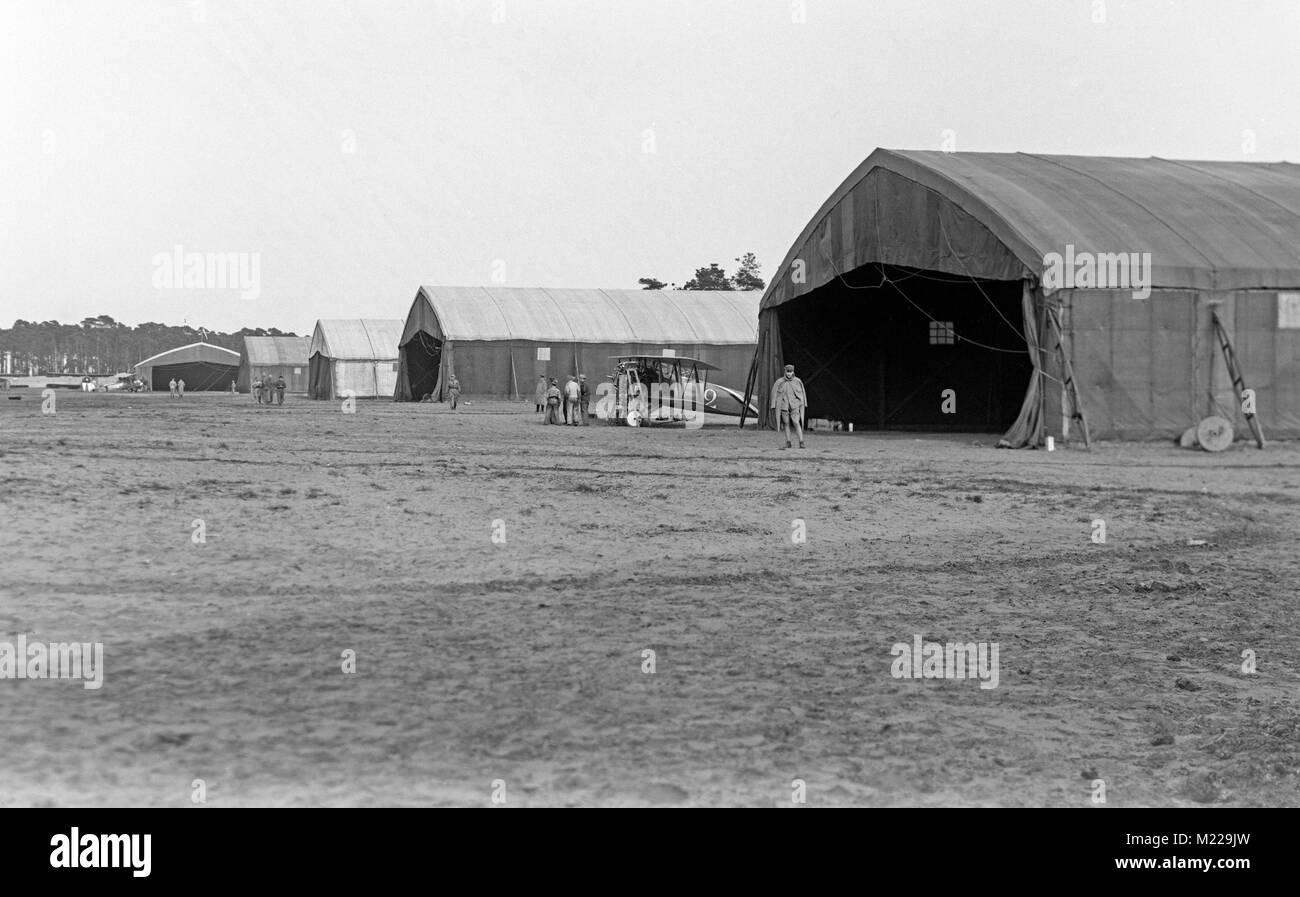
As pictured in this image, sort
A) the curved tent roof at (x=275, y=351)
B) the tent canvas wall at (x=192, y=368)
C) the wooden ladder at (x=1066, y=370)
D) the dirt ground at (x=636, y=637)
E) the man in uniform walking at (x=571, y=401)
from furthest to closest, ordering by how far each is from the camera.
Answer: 1. the tent canvas wall at (x=192, y=368)
2. the curved tent roof at (x=275, y=351)
3. the man in uniform walking at (x=571, y=401)
4. the wooden ladder at (x=1066, y=370)
5. the dirt ground at (x=636, y=637)

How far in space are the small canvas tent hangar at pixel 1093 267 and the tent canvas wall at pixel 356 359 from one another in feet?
143

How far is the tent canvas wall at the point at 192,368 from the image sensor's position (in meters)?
111

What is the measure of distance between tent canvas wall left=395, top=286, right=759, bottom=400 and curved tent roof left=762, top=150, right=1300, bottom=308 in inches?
1150

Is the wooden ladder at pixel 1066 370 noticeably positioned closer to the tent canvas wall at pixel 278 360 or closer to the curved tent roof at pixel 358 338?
the curved tent roof at pixel 358 338

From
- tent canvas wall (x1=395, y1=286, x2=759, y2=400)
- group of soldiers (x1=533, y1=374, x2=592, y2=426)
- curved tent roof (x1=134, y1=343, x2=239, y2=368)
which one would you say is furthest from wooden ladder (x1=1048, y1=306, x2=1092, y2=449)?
curved tent roof (x1=134, y1=343, x2=239, y2=368)

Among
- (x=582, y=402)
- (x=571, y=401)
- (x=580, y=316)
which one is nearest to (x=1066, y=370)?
(x=571, y=401)

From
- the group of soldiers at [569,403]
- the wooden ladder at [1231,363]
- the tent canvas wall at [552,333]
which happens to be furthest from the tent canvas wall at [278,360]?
the wooden ladder at [1231,363]

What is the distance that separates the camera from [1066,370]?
2491 cm

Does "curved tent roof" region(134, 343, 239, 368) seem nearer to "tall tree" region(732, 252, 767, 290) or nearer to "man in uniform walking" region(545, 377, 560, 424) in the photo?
"tall tree" region(732, 252, 767, 290)

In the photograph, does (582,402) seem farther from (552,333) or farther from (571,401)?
(552,333)

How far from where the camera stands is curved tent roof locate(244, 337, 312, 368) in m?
97.0

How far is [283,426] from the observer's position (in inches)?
1287

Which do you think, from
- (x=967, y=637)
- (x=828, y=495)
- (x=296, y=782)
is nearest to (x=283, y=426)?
(x=828, y=495)

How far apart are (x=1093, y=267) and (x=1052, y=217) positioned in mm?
1768
